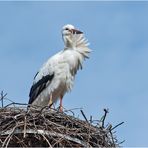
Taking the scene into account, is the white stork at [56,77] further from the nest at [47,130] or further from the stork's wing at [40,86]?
the nest at [47,130]

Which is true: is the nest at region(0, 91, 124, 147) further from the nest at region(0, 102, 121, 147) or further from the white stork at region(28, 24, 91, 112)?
the white stork at region(28, 24, 91, 112)

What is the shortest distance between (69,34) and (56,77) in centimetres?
72

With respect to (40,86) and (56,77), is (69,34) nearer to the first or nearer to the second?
(56,77)

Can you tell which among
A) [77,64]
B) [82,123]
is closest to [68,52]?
[77,64]

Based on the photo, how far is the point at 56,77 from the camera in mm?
10930

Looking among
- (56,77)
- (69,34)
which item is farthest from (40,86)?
(69,34)

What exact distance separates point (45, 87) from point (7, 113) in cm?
222

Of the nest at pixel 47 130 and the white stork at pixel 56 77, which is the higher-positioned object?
the white stork at pixel 56 77

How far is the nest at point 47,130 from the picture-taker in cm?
841

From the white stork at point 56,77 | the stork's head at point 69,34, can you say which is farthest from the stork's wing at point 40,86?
the stork's head at point 69,34

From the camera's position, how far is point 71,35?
1128cm

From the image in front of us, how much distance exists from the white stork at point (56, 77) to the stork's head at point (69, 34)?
0.33 feet

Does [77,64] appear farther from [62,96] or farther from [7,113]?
[7,113]

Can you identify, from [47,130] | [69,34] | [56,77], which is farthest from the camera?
[69,34]
